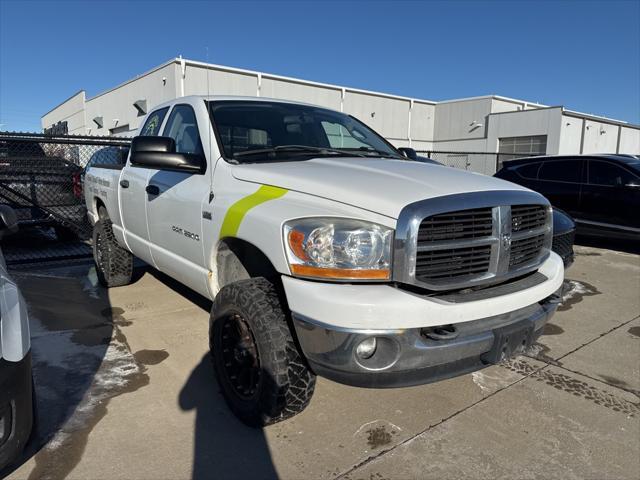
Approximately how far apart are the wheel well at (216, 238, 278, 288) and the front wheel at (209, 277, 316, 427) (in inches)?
8.5

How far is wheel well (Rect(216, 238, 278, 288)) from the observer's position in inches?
113

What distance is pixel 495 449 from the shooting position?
2.65m

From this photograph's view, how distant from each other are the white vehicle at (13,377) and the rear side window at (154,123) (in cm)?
235

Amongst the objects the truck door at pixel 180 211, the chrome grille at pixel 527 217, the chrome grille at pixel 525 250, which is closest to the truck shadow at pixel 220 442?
the truck door at pixel 180 211

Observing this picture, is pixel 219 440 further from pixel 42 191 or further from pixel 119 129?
pixel 119 129

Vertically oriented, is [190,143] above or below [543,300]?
above

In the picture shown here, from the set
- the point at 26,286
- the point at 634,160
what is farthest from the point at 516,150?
the point at 26,286

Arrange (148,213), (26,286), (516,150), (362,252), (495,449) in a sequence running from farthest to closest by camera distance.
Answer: (516,150) < (26,286) < (148,213) < (495,449) < (362,252)

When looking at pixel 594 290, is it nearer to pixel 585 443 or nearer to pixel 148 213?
pixel 585 443

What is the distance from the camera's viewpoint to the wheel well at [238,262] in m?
2.87

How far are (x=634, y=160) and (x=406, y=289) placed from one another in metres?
8.06

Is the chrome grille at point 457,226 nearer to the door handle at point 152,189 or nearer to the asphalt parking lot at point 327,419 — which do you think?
the asphalt parking lot at point 327,419

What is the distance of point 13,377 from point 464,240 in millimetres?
2131

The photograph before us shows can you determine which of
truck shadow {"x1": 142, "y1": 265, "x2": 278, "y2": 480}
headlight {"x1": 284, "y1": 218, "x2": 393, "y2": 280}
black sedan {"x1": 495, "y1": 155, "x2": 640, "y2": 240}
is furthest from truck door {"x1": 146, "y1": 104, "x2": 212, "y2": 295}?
black sedan {"x1": 495, "y1": 155, "x2": 640, "y2": 240}
